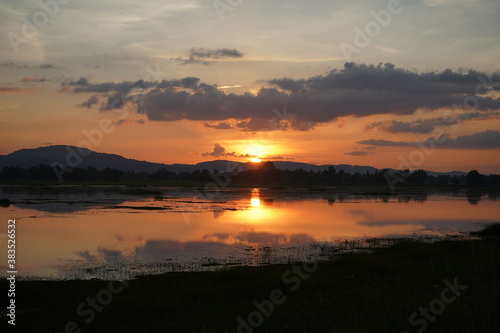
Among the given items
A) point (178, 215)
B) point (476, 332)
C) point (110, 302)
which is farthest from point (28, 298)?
point (178, 215)

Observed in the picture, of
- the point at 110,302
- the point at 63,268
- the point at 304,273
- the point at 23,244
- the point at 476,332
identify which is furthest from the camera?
the point at 23,244

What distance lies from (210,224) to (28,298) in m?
25.4

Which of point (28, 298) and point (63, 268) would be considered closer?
point (28, 298)

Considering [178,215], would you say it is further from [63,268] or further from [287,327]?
[287,327]

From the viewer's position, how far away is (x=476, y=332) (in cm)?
A: 980
